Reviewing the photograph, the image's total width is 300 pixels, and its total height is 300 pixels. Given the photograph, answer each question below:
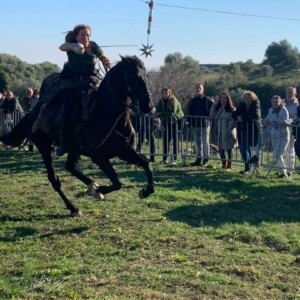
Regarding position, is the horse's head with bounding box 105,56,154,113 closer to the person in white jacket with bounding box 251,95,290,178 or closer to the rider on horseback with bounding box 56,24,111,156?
the rider on horseback with bounding box 56,24,111,156

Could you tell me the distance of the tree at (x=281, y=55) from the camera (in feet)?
171


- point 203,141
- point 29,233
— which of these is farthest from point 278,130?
point 29,233

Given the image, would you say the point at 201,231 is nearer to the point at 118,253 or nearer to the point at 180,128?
the point at 118,253

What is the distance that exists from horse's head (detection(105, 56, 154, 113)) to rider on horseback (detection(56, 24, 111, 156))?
44 centimetres

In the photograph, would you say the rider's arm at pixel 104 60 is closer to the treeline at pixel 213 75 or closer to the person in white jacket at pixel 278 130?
the person in white jacket at pixel 278 130

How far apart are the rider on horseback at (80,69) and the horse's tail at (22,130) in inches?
34.6

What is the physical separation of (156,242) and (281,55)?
1863 inches

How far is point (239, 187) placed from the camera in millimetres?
12336

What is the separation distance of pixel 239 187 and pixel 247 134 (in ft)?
7.45

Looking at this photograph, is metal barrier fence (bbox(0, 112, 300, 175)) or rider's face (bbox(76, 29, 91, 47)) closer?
rider's face (bbox(76, 29, 91, 47))

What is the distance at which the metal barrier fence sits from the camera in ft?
45.4

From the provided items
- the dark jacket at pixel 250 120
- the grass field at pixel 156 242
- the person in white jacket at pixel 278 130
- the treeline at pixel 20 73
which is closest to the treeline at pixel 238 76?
the treeline at pixel 20 73

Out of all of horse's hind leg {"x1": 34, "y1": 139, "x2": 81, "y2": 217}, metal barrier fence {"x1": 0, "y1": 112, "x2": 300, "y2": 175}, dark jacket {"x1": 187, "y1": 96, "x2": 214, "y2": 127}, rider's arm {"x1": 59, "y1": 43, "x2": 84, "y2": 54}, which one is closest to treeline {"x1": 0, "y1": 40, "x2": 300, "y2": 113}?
metal barrier fence {"x1": 0, "y1": 112, "x2": 300, "y2": 175}

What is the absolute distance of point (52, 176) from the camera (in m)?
10.1
